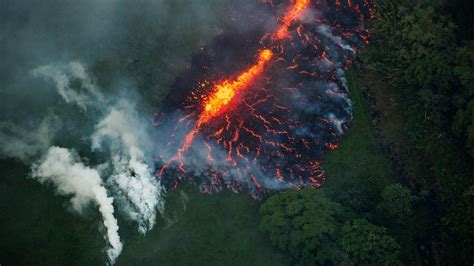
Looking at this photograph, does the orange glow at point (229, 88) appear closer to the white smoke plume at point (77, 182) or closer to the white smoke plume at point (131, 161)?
the white smoke plume at point (131, 161)

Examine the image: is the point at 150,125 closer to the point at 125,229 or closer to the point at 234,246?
the point at 125,229

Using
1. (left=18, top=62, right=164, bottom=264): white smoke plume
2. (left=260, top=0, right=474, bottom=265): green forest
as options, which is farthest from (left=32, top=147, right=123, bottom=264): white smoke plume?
(left=260, top=0, right=474, bottom=265): green forest

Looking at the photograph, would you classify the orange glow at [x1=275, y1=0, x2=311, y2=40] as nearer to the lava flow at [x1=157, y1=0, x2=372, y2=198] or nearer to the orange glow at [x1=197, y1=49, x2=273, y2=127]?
the lava flow at [x1=157, y1=0, x2=372, y2=198]

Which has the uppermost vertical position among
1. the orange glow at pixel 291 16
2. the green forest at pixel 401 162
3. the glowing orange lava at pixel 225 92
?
the orange glow at pixel 291 16

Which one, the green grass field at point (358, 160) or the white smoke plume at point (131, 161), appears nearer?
the white smoke plume at point (131, 161)

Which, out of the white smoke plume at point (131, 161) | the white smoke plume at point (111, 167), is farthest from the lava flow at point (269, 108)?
the white smoke plume at point (111, 167)

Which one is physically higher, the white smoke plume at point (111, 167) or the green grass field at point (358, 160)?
the white smoke plume at point (111, 167)

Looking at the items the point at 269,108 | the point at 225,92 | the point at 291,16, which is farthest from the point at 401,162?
the point at 291,16
